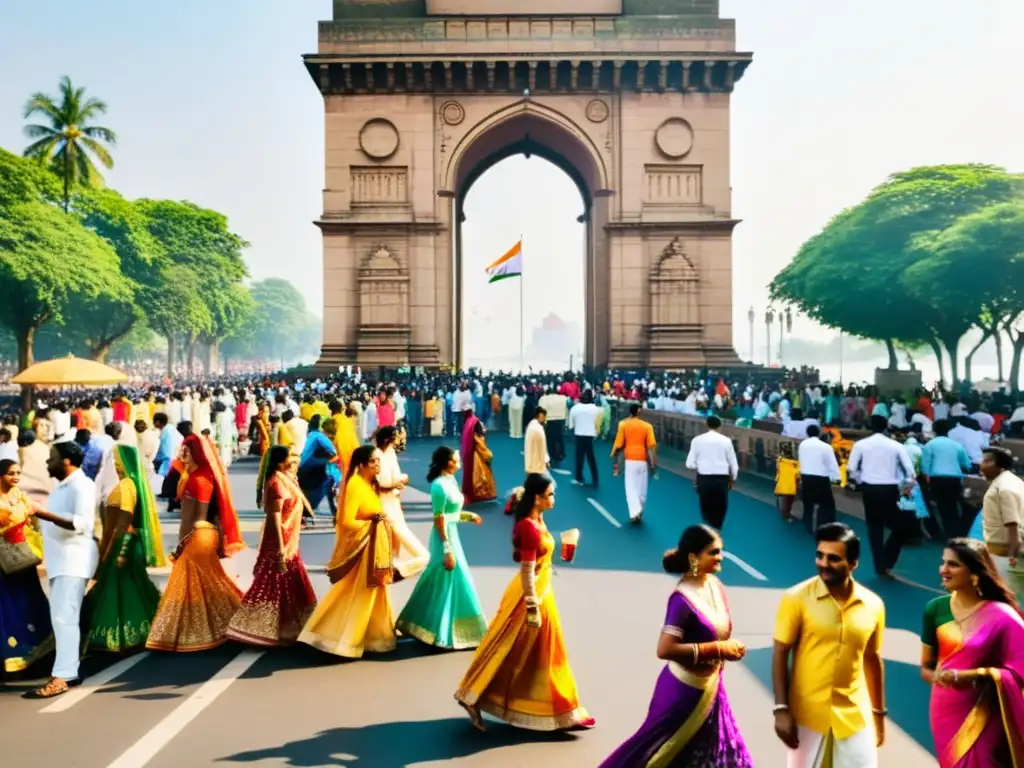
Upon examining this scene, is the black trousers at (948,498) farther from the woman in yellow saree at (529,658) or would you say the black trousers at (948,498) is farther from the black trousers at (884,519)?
the woman in yellow saree at (529,658)

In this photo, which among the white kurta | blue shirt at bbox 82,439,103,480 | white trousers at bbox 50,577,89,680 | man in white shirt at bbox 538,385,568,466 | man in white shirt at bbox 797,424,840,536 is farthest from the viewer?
man in white shirt at bbox 538,385,568,466

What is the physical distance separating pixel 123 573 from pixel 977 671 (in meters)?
6.01

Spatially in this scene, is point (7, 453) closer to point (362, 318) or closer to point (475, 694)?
point (475, 694)

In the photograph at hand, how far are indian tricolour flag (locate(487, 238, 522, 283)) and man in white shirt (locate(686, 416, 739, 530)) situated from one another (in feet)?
101

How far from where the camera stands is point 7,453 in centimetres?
1277

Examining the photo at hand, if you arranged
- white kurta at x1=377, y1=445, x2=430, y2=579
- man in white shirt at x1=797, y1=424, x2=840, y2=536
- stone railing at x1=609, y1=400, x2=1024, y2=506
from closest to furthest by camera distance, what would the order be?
white kurta at x1=377, y1=445, x2=430, y2=579 < man in white shirt at x1=797, y1=424, x2=840, y2=536 < stone railing at x1=609, y1=400, x2=1024, y2=506

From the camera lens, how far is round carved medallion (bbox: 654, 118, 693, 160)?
39438 mm

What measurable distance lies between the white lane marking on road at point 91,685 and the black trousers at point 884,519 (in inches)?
279

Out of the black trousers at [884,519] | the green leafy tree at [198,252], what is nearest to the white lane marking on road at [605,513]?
the black trousers at [884,519]

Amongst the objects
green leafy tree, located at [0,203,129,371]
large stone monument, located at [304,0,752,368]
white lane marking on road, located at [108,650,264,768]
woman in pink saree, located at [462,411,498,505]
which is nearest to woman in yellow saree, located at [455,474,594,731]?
white lane marking on road, located at [108,650,264,768]

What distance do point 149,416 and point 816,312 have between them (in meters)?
33.9

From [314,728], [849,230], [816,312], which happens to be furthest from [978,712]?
[816,312]

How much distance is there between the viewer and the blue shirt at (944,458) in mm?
11258

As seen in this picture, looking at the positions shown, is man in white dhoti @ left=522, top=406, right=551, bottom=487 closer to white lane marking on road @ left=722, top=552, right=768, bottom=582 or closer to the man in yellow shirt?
white lane marking on road @ left=722, top=552, right=768, bottom=582
